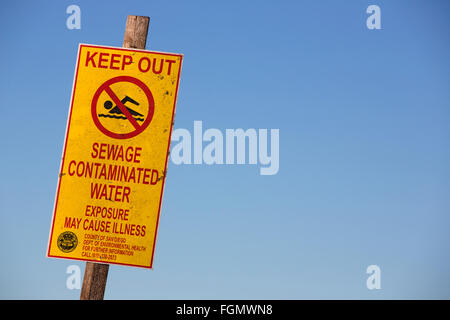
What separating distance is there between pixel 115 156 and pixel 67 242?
148 centimetres

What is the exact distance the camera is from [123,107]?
6770mm

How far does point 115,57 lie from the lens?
6867mm

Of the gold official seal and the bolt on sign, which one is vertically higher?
the bolt on sign

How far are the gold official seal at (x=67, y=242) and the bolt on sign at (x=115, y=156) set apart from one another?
14 mm

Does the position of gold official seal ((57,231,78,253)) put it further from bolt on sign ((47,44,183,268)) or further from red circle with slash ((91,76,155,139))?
red circle with slash ((91,76,155,139))

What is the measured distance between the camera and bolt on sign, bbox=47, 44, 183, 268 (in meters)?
6.51

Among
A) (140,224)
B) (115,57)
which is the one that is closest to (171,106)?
(115,57)

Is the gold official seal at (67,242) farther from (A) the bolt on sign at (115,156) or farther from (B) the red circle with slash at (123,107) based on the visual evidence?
(B) the red circle with slash at (123,107)

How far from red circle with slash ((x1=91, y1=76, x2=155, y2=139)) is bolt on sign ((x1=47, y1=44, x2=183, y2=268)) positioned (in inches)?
0.6

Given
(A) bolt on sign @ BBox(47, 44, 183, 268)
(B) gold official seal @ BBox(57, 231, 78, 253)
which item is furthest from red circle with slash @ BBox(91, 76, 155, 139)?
(B) gold official seal @ BBox(57, 231, 78, 253)
